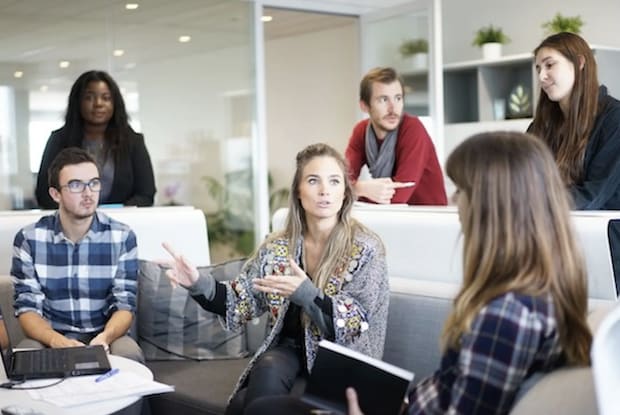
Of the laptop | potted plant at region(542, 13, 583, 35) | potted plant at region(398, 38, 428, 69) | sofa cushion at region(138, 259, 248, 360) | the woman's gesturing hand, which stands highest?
potted plant at region(542, 13, 583, 35)

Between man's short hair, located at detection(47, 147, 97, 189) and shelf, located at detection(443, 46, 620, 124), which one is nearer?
man's short hair, located at detection(47, 147, 97, 189)

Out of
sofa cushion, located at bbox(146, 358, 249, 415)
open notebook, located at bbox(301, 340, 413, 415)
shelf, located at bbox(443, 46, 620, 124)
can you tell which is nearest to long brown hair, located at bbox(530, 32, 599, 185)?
open notebook, located at bbox(301, 340, 413, 415)

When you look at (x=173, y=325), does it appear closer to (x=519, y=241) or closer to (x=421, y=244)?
(x=421, y=244)

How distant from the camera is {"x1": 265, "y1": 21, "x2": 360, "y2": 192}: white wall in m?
7.47

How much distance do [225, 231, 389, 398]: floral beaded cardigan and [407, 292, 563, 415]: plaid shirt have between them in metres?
1.03

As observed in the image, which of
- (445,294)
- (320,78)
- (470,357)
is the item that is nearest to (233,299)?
(445,294)

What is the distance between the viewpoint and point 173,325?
3.40 m

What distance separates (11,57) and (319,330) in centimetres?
332

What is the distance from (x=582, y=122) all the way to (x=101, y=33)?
349cm

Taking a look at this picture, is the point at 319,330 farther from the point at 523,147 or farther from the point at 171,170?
the point at 171,170

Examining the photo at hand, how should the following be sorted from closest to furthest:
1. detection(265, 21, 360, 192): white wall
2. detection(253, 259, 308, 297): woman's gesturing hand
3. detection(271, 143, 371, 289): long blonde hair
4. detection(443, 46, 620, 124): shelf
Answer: detection(253, 259, 308, 297): woman's gesturing hand < detection(271, 143, 371, 289): long blonde hair < detection(443, 46, 620, 124): shelf < detection(265, 21, 360, 192): white wall

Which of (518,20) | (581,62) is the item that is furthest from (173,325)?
(518,20)

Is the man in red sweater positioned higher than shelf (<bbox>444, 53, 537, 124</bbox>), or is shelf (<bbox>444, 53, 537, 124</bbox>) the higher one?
shelf (<bbox>444, 53, 537, 124</bbox>)

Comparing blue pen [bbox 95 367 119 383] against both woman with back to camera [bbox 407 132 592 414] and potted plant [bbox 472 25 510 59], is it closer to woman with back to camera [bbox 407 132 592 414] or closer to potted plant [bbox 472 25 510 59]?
woman with back to camera [bbox 407 132 592 414]
